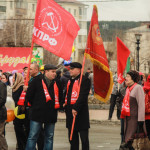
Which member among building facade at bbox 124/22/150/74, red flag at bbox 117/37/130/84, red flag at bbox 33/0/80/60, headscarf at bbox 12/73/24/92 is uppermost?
red flag at bbox 33/0/80/60

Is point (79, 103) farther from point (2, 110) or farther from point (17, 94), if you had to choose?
point (17, 94)

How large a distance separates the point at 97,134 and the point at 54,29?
5059 millimetres

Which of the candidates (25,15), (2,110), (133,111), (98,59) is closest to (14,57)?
(98,59)

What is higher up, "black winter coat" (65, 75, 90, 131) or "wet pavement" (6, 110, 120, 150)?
"black winter coat" (65, 75, 90, 131)

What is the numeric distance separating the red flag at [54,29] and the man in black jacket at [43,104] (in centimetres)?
57

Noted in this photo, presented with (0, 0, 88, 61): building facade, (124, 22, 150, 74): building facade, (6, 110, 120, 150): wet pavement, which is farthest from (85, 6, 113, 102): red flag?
(124, 22, 150, 74): building facade

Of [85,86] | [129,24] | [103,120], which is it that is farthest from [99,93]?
[129,24]

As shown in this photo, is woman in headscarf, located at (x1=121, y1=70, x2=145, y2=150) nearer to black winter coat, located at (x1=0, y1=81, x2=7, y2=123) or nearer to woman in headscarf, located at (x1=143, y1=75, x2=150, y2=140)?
woman in headscarf, located at (x1=143, y1=75, x2=150, y2=140)

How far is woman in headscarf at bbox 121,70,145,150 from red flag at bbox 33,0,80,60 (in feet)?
4.77

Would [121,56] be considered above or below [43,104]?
above

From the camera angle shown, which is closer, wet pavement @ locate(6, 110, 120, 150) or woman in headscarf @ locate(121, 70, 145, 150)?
woman in headscarf @ locate(121, 70, 145, 150)

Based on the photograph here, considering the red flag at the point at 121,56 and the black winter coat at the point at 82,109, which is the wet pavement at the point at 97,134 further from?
the black winter coat at the point at 82,109

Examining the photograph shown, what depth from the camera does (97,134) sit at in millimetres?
14305

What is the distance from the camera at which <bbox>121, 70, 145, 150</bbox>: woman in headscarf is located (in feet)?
29.6
